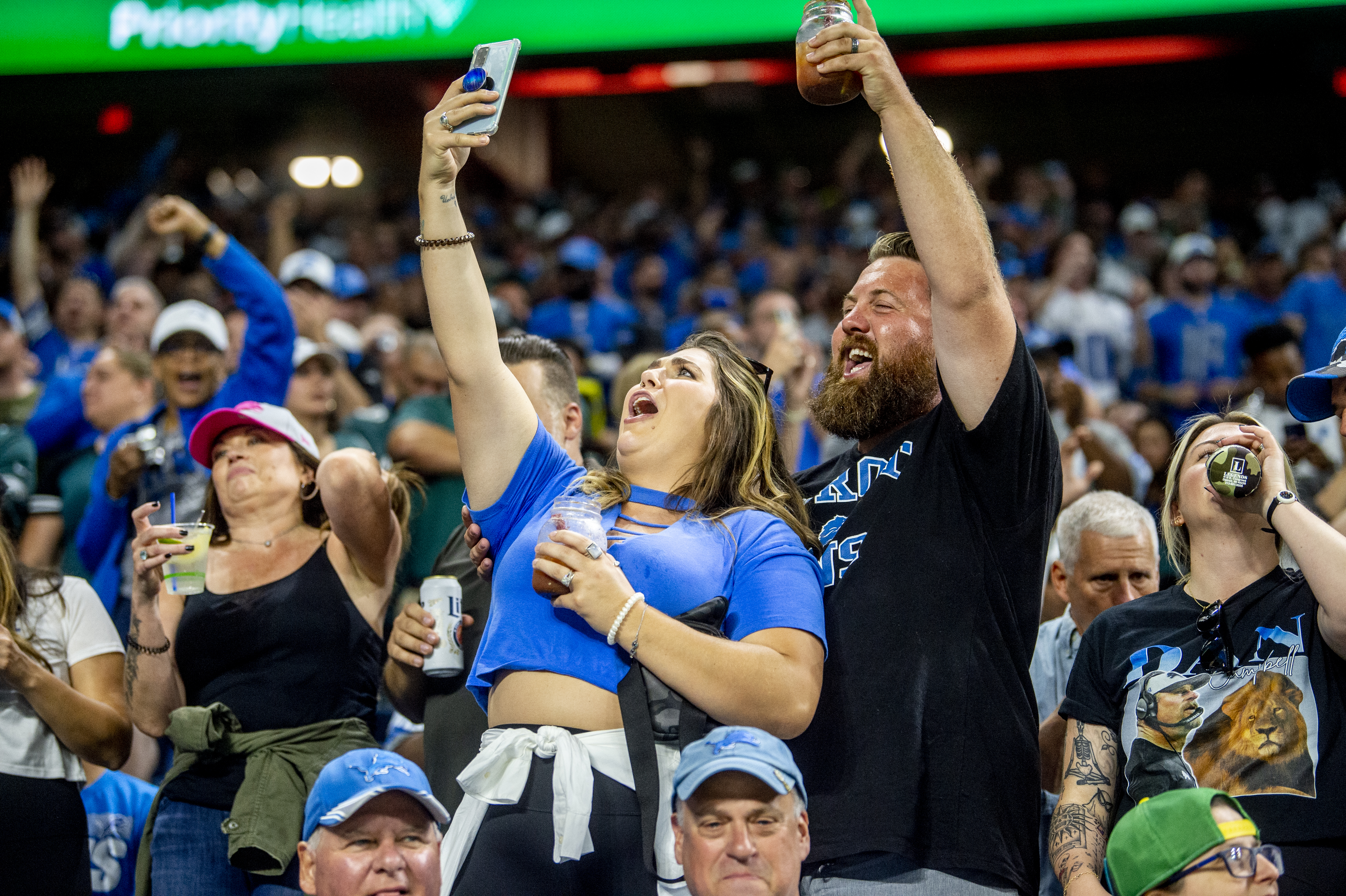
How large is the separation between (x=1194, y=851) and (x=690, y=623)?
3.32 ft

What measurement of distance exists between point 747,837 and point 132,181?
45.8 feet

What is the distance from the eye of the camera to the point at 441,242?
2670mm

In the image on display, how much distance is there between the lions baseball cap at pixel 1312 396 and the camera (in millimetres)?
3082

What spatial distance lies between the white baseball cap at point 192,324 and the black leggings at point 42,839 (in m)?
2.24

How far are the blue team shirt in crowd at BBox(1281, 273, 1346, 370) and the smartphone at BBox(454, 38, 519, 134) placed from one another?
274 inches

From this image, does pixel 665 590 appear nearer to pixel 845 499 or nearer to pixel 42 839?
pixel 845 499

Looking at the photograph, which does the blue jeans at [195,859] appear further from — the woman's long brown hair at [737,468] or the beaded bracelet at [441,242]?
the beaded bracelet at [441,242]

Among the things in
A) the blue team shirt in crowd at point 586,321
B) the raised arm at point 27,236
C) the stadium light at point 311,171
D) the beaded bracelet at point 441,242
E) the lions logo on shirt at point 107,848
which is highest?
the stadium light at point 311,171

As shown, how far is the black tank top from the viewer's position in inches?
137

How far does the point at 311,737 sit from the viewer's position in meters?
3.45

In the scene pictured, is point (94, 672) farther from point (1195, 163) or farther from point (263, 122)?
point (1195, 163)

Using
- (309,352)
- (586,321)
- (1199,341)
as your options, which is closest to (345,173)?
(586,321)

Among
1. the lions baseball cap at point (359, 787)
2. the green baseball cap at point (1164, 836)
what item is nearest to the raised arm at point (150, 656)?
the lions baseball cap at point (359, 787)

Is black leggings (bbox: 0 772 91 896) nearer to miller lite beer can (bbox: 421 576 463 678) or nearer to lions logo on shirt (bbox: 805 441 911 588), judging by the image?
miller lite beer can (bbox: 421 576 463 678)
